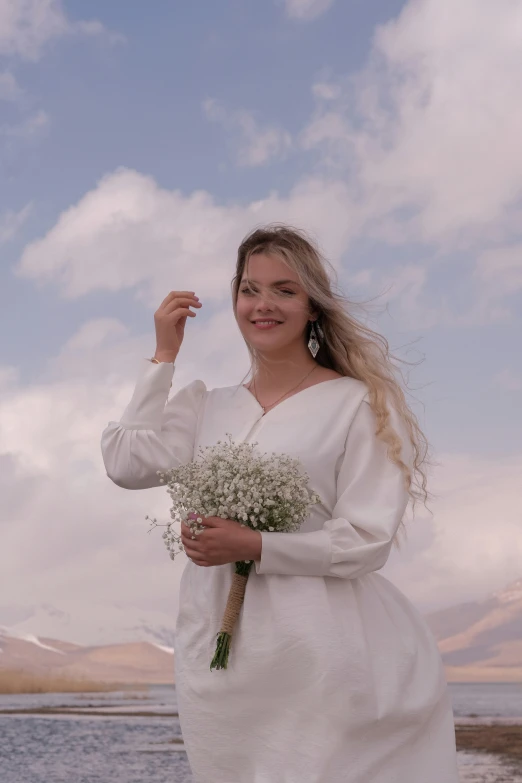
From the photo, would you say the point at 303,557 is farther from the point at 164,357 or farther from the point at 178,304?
the point at 178,304

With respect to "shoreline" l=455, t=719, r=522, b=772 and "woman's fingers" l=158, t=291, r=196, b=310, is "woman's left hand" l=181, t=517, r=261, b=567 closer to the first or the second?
"woman's fingers" l=158, t=291, r=196, b=310

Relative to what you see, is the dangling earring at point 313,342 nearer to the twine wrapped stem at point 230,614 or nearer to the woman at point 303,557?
the woman at point 303,557

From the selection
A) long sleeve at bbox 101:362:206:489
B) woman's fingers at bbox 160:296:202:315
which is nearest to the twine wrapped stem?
long sleeve at bbox 101:362:206:489

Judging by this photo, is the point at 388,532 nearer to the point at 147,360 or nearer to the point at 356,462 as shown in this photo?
the point at 356,462

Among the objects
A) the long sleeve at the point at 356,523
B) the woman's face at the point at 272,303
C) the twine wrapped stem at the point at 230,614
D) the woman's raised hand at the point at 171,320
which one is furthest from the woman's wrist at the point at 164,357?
the twine wrapped stem at the point at 230,614

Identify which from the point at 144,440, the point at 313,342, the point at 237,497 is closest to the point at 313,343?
the point at 313,342

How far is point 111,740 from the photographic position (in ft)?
26.9

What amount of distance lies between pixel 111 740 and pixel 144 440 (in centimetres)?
588

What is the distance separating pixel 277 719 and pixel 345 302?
4.45ft

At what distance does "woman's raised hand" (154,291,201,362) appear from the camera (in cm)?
321

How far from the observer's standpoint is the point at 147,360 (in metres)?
3.22

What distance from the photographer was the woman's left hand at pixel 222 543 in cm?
265

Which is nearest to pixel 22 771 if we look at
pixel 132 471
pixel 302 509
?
pixel 132 471

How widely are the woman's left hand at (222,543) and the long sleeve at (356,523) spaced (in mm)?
37
